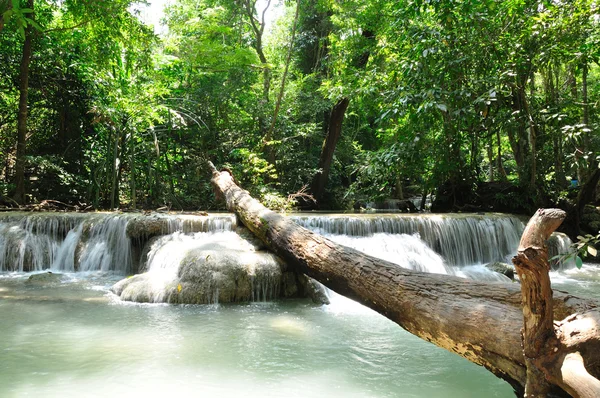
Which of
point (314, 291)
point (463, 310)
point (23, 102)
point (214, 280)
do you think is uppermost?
point (23, 102)

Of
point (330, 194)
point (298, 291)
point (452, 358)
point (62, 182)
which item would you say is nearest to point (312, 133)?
point (330, 194)

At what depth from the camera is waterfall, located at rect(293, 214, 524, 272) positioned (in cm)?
861

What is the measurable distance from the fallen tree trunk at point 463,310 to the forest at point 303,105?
427cm

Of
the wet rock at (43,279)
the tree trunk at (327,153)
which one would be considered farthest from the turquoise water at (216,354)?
the tree trunk at (327,153)

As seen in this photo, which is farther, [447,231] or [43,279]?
[447,231]

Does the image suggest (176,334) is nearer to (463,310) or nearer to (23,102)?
(463,310)

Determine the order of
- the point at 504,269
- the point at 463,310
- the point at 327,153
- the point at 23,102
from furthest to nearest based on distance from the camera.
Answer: the point at 327,153 → the point at 23,102 → the point at 504,269 → the point at 463,310

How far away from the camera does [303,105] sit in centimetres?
1538

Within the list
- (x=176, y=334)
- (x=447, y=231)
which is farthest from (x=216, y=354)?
(x=447, y=231)

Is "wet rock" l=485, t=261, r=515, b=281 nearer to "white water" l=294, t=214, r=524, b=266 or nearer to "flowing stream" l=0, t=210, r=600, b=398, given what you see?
"flowing stream" l=0, t=210, r=600, b=398

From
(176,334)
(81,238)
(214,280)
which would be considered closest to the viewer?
(176,334)

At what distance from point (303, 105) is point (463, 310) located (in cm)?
1340

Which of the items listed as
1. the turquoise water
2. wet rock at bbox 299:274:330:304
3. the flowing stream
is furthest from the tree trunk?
the turquoise water

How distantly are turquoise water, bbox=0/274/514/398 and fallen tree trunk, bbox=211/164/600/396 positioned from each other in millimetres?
552
